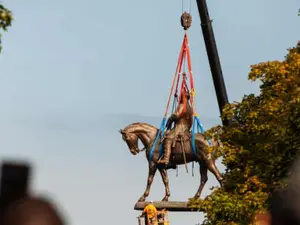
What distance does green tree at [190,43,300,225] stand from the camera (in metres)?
27.8

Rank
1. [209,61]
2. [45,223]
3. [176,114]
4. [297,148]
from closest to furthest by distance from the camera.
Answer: [45,223], [297,148], [209,61], [176,114]

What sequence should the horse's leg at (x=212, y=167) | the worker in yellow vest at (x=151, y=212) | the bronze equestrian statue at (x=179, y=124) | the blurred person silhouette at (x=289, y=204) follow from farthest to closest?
the horse's leg at (x=212, y=167) < the bronze equestrian statue at (x=179, y=124) < the worker in yellow vest at (x=151, y=212) < the blurred person silhouette at (x=289, y=204)

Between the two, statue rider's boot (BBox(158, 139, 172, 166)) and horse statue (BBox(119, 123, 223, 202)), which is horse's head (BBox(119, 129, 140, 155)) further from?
statue rider's boot (BBox(158, 139, 172, 166))

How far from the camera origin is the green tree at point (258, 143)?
27844 mm

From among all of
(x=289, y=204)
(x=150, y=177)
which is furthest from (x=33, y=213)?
(x=150, y=177)

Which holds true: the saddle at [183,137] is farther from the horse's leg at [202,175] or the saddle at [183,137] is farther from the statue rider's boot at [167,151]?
the horse's leg at [202,175]

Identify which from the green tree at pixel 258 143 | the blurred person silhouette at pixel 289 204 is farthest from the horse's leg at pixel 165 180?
the blurred person silhouette at pixel 289 204

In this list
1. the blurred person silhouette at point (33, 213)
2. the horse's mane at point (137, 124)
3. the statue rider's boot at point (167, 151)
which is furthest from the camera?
the horse's mane at point (137, 124)

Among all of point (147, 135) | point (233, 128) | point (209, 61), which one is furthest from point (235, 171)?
point (147, 135)

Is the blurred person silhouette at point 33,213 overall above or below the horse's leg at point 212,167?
below

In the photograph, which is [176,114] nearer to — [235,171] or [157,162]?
[157,162]

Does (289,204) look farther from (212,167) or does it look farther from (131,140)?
(212,167)

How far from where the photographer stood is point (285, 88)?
92.8ft

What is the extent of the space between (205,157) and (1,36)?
33479 millimetres
